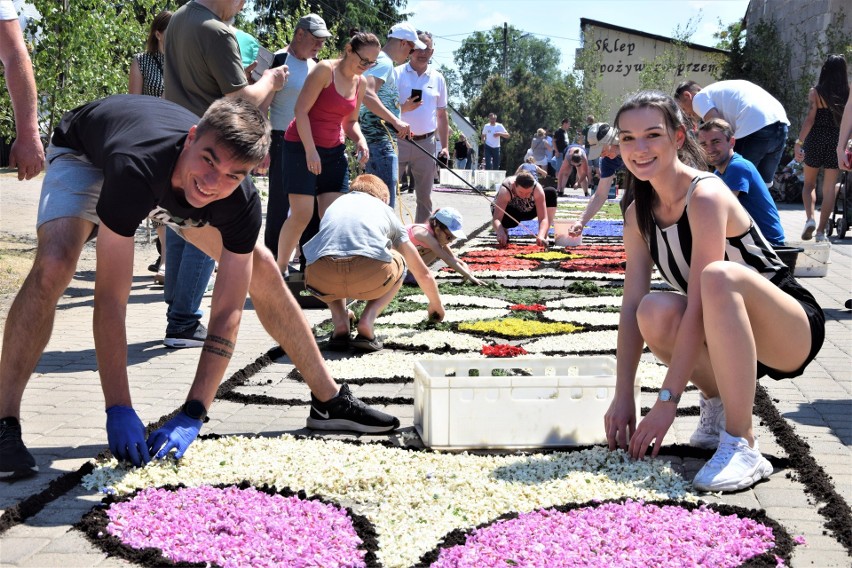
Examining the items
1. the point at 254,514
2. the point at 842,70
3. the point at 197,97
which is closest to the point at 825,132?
the point at 842,70

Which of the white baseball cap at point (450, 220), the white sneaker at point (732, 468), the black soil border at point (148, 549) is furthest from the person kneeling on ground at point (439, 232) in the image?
the black soil border at point (148, 549)

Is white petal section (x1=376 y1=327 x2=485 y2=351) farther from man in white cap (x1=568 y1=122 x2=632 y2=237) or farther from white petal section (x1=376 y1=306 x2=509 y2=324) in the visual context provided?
man in white cap (x1=568 y1=122 x2=632 y2=237)

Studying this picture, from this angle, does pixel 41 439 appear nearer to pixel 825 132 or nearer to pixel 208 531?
pixel 208 531

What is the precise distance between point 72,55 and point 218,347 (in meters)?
8.50

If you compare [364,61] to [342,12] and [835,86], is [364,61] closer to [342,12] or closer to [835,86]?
[835,86]

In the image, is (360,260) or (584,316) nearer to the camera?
(360,260)

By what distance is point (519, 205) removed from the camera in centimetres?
1196

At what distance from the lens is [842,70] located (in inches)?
343

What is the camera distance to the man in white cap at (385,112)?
8.02 metres

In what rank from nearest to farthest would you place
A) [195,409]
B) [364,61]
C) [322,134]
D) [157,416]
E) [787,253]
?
[195,409] < [157,416] < [787,253] < [364,61] < [322,134]

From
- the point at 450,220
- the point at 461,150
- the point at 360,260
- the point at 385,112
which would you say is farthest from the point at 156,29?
the point at 461,150

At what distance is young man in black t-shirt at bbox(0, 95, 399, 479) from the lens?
3.08 metres

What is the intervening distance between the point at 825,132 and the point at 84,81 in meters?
8.27

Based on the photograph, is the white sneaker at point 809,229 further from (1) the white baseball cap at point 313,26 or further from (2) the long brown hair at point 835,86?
(1) the white baseball cap at point 313,26
